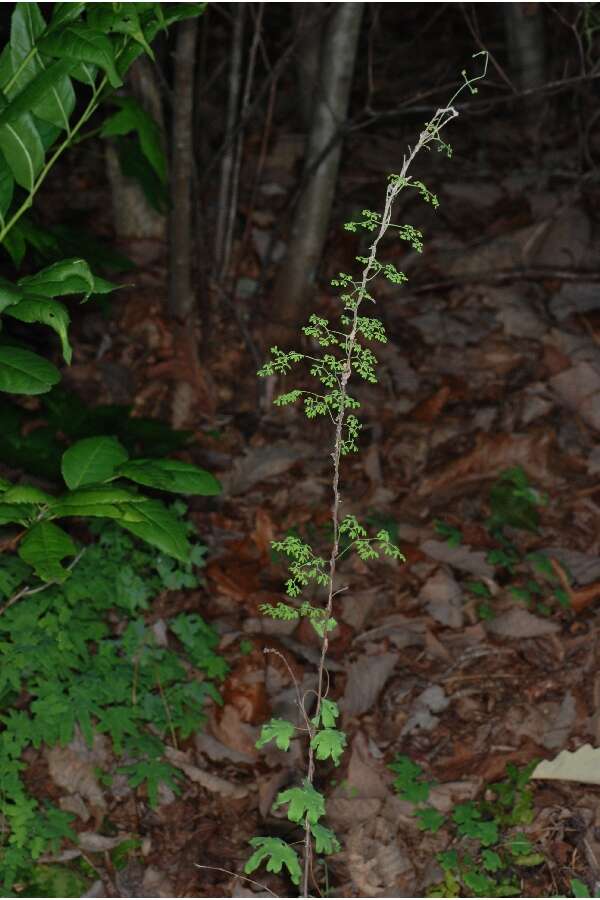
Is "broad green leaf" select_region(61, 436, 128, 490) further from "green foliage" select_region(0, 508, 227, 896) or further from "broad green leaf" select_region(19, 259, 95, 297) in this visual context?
"green foliage" select_region(0, 508, 227, 896)

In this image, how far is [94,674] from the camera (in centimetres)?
290

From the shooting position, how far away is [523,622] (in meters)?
3.21

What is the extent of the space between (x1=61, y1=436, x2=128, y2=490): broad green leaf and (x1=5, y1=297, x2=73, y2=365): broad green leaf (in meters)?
0.33

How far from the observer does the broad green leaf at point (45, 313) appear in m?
1.96

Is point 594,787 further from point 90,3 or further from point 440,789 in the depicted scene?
point 90,3

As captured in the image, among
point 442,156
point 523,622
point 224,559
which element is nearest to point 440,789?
point 523,622

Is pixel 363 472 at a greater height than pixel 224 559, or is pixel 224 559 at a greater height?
pixel 363 472

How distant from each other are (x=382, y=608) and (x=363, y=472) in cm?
80

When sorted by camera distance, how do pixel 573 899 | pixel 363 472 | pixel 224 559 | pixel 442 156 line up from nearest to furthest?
pixel 573 899
pixel 224 559
pixel 363 472
pixel 442 156

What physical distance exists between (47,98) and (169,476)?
0.91m

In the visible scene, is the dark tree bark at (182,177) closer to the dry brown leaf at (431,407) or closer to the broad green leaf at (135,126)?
the broad green leaf at (135,126)

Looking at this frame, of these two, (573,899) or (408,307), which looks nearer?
(573,899)

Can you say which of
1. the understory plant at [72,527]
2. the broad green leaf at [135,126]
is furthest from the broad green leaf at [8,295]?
the broad green leaf at [135,126]

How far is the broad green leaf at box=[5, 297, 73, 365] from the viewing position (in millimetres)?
1962
